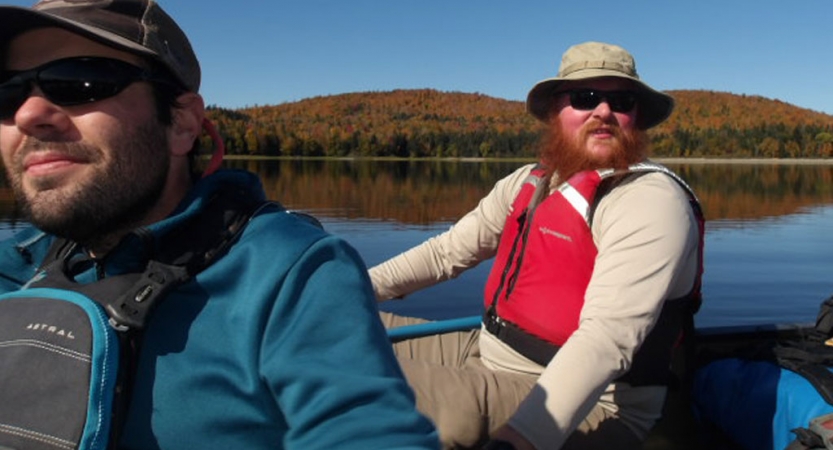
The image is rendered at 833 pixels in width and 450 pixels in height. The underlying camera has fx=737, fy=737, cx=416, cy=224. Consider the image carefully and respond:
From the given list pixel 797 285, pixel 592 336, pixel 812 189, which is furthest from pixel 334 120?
pixel 592 336

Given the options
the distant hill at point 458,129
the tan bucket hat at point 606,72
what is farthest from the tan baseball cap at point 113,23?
the distant hill at point 458,129

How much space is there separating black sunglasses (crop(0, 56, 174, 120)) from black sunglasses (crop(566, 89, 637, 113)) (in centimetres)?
199

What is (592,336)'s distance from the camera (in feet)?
7.07

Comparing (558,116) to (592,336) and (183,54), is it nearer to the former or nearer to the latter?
(592,336)

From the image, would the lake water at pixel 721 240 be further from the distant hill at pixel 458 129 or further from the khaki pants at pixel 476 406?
the distant hill at pixel 458 129

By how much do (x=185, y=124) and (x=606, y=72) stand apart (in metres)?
1.88

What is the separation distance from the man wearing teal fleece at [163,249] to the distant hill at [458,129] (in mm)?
60003

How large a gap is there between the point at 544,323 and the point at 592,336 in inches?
15.8

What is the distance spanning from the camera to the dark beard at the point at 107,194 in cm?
138

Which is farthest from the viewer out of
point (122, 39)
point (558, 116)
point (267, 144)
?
point (267, 144)

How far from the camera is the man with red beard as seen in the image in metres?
2.15

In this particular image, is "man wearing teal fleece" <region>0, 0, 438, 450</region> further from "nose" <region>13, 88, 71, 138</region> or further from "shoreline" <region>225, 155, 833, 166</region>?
"shoreline" <region>225, 155, 833, 166</region>

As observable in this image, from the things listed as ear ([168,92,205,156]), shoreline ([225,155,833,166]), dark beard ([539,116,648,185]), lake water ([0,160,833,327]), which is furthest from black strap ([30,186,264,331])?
shoreline ([225,155,833,166])

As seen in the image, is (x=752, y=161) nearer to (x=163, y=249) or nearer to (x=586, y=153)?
(x=586, y=153)
